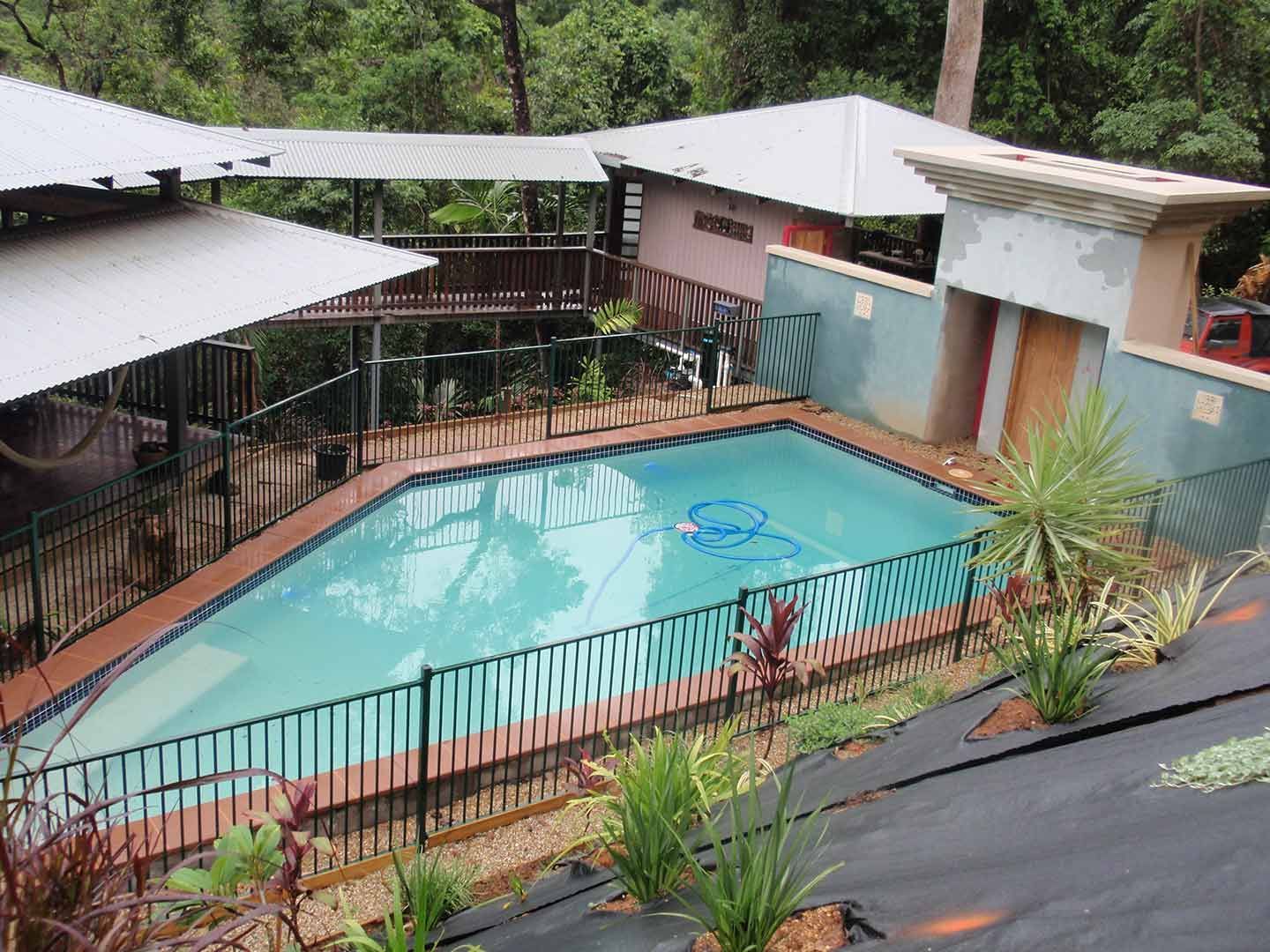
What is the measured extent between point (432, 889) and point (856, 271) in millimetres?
12202

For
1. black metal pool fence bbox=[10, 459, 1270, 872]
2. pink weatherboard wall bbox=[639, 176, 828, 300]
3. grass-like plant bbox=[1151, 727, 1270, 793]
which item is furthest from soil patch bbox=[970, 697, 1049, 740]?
pink weatherboard wall bbox=[639, 176, 828, 300]

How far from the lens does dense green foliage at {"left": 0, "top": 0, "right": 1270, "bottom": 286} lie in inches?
934

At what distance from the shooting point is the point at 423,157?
18.8m

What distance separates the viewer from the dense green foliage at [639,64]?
23.7 m

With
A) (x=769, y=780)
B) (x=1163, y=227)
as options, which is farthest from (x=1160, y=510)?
(x=769, y=780)

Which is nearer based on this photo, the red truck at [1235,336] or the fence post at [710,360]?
the fence post at [710,360]

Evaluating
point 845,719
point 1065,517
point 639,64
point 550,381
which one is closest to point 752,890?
point 845,719

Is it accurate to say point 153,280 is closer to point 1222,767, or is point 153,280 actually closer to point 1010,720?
point 1010,720

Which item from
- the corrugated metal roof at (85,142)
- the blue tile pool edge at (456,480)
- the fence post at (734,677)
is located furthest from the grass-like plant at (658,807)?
the corrugated metal roof at (85,142)

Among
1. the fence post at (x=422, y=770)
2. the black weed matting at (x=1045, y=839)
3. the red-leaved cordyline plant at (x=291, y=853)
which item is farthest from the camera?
the fence post at (x=422, y=770)

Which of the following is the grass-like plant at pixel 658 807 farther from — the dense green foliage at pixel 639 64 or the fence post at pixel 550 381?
the dense green foliage at pixel 639 64

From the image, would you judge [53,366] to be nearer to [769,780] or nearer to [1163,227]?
[769,780]

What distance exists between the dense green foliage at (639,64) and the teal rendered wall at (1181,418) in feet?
36.8

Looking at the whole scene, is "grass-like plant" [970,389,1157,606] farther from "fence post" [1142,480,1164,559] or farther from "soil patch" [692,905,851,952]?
"soil patch" [692,905,851,952]
